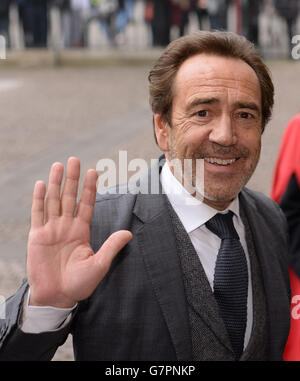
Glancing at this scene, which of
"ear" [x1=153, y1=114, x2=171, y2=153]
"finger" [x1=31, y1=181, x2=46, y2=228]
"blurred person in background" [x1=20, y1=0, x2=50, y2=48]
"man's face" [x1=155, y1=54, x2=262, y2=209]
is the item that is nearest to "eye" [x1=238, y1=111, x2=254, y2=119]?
"man's face" [x1=155, y1=54, x2=262, y2=209]

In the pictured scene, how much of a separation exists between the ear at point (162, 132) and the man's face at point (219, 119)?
0.10 metres

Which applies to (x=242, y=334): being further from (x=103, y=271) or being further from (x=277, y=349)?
(x=103, y=271)

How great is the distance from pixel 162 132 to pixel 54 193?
520 millimetres

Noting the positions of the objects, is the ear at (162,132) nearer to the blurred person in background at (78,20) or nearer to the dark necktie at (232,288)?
the dark necktie at (232,288)

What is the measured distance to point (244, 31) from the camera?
1864 centimetres

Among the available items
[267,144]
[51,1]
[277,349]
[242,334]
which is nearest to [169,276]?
[242,334]

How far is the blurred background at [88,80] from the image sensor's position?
22.9 feet

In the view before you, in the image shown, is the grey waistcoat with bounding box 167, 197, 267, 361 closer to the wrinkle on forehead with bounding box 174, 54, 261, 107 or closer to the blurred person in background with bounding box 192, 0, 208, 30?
the wrinkle on forehead with bounding box 174, 54, 261, 107

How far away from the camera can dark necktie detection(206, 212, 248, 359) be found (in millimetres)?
1923

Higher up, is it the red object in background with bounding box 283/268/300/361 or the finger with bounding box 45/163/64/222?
the finger with bounding box 45/163/64/222

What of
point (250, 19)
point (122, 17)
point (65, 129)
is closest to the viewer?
point (65, 129)

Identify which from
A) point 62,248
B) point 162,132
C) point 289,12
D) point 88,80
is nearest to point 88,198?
point 62,248

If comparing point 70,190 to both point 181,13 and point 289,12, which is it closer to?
point 181,13

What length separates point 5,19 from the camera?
1881cm
